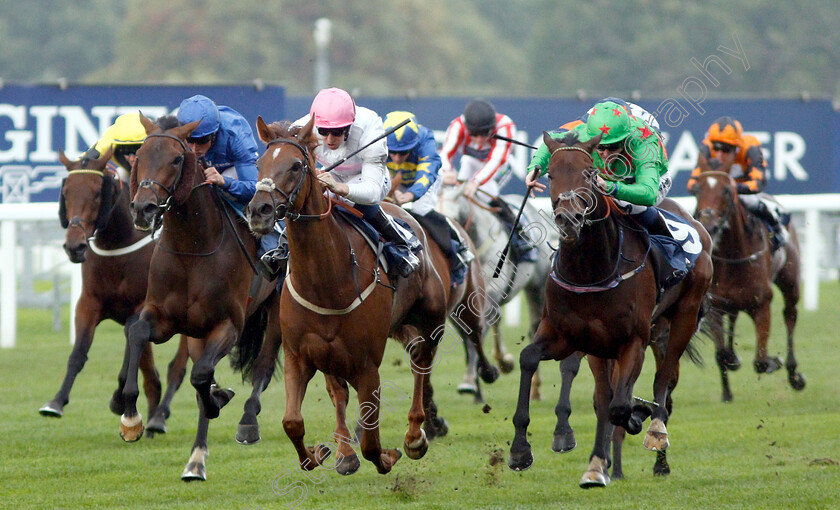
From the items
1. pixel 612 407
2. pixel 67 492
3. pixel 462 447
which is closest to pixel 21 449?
pixel 67 492

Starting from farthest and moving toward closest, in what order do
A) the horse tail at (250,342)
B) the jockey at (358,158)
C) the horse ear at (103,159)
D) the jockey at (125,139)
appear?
1. the jockey at (125,139)
2. the horse ear at (103,159)
3. the horse tail at (250,342)
4. the jockey at (358,158)

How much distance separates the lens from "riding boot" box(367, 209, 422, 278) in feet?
18.3

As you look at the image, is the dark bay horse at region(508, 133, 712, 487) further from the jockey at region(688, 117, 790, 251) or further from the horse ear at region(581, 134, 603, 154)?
the jockey at region(688, 117, 790, 251)

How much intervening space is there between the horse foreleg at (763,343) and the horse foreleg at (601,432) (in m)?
2.38

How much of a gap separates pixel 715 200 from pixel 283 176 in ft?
15.0

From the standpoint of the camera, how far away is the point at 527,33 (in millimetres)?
50531

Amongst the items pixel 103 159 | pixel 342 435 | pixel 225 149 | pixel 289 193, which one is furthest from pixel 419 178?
pixel 289 193

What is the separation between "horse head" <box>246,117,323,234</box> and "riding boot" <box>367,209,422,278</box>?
2.32ft

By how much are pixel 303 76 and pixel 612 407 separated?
111 ft

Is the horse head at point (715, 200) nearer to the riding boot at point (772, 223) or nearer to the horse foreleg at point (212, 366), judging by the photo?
the riding boot at point (772, 223)

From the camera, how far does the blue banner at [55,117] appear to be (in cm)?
1222

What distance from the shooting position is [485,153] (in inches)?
358

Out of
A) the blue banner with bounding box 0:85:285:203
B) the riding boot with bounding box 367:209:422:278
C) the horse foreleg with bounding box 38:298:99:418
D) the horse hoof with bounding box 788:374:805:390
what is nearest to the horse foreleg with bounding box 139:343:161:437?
the horse foreleg with bounding box 38:298:99:418

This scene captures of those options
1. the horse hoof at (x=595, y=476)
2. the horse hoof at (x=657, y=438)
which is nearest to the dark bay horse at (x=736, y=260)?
the horse hoof at (x=657, y=438)
